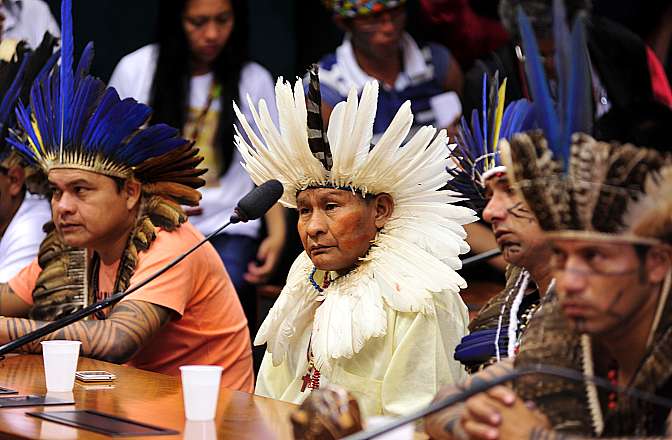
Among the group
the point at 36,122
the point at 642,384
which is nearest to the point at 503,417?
the point at 642,384

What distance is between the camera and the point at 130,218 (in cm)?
424

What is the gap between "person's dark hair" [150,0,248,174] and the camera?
559cm

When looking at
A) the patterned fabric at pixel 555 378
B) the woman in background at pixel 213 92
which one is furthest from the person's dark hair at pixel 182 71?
the patterned fabric at pixel 555 378

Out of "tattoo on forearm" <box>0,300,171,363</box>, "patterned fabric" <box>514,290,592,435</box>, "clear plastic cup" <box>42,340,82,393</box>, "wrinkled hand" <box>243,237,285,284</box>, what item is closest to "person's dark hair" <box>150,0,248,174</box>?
"wrinkled hand" <box>243,237,285,284</box>

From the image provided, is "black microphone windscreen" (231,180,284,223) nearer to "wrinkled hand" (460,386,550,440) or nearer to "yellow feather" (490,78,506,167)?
"yellow feather" (490,78,506,167)

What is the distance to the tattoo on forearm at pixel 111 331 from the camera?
3.81 meters

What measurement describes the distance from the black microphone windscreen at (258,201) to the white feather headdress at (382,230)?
163 mm

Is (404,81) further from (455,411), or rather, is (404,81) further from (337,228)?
(455,411)

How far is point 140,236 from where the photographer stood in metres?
4.18

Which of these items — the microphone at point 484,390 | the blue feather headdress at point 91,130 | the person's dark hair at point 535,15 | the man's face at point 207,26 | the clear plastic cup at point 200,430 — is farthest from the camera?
the man's face at point 207,26

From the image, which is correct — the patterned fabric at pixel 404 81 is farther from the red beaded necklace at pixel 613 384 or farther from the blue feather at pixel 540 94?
the red beaded necklace at pixel 613 384

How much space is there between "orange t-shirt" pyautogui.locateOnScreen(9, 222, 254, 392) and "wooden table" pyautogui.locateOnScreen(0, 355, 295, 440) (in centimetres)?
47

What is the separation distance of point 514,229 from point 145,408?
1018 millimetres

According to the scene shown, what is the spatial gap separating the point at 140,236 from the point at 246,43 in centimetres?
182
